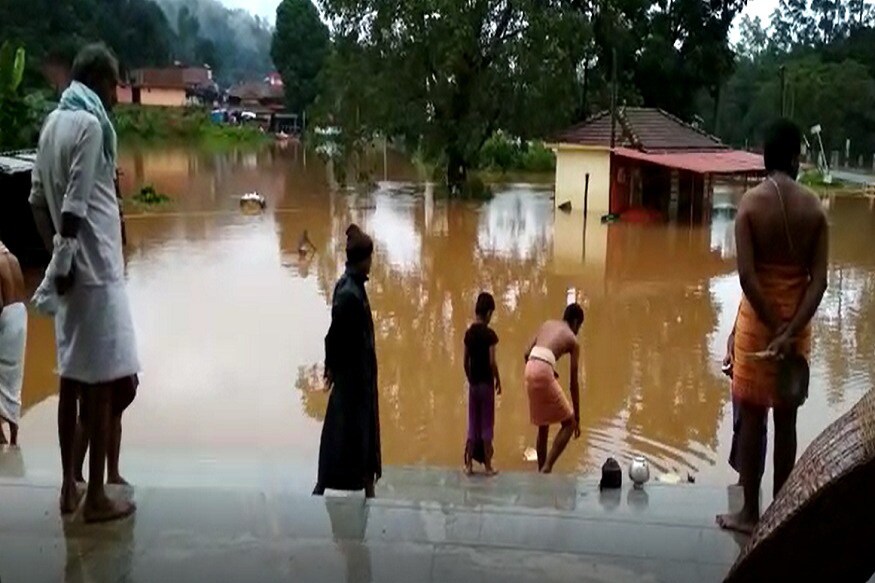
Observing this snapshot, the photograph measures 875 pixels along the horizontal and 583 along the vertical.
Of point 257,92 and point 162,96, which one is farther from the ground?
point 257,92

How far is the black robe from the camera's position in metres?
4.46

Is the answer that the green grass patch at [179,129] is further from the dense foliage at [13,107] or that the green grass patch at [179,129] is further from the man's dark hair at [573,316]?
the man's dark hair at [573,316]

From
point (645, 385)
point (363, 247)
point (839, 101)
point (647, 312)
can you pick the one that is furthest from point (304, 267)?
point (839, 101)

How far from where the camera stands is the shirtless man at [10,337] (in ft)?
18.3

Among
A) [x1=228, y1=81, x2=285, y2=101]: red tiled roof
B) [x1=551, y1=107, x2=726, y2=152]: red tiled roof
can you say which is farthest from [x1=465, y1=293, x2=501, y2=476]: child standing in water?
[x1=228, y1=81, x2=285, y2=101]: red tiled roof

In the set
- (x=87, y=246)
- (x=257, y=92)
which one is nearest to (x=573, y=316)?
(x=87, y=246)

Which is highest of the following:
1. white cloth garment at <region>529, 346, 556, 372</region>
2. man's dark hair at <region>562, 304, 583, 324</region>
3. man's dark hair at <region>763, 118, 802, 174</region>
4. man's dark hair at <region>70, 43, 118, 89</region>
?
man's dark hair at <region>70, 43, 118, 89</region>

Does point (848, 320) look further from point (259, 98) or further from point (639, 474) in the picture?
point (259, 98)

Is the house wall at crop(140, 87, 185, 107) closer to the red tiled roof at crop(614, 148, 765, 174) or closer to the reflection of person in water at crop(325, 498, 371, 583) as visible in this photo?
the red tiled roof at crop(614, 148, 765, 174)

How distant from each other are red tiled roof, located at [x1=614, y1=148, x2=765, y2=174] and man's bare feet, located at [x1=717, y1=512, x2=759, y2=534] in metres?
19.6

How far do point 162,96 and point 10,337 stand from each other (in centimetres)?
A: 6137

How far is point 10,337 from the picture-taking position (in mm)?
5824

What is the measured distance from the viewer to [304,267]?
54.6ft

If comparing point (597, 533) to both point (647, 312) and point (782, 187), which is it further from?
point (647, 312)
